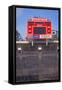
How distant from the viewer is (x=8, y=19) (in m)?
8.62

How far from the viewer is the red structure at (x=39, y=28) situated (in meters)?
8.59

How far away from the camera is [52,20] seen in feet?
28.9

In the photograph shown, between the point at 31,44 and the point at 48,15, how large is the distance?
3.17ft

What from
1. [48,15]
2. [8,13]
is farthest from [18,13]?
[48,15]

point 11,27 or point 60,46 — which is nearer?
point 11,27

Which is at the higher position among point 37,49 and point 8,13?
point 8,13

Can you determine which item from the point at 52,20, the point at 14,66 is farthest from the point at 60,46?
the point at 14,66

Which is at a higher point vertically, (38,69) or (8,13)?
(8,13)

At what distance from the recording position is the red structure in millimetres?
8594

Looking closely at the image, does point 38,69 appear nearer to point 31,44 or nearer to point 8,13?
point 31,44

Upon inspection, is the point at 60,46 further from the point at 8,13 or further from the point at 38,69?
the point at 8,13

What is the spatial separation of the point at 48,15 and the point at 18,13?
915 millimetres

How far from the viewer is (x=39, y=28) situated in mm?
8672

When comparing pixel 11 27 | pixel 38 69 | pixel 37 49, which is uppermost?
pixel 11 27
